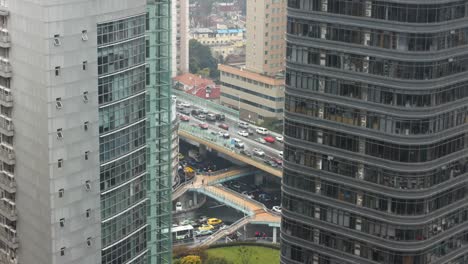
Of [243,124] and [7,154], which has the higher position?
[7,154]

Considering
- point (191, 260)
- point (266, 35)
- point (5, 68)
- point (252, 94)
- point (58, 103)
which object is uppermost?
point (5, 68)

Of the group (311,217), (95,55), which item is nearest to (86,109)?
(95,55)

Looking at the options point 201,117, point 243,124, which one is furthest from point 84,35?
point 201,117

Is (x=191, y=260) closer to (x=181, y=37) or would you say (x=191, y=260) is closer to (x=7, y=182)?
(x=7, y=182)

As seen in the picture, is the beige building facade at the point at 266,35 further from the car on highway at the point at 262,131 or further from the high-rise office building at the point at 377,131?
the high-rise office building at the point at 377,131

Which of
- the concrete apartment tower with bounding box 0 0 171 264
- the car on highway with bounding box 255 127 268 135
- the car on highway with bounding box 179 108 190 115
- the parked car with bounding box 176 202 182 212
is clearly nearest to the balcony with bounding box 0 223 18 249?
the concrete apartment tower with bounding box 0 0 171 264

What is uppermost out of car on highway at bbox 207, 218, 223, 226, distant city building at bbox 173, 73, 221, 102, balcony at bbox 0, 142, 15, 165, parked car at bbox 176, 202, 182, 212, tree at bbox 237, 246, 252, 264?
→ balcony at bbox 0, 142, 15, 165

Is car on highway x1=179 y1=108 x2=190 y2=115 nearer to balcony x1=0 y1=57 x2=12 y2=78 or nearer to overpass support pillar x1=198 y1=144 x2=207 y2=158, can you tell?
overpass support pillar x1=198 y1=144 x2=207 y2=158
